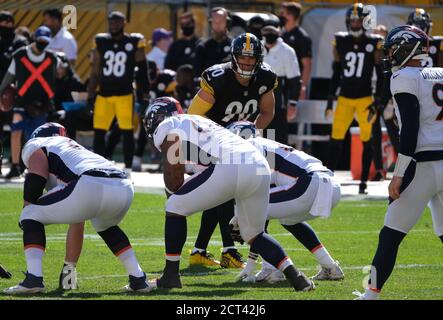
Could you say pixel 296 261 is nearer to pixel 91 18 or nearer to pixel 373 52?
pixel 373 52

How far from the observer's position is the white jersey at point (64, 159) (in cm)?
788

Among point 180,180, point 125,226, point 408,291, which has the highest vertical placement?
point 180,180

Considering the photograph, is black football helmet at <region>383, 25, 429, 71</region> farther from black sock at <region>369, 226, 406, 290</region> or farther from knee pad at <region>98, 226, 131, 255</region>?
knee pad at <region>98, 226, 131, 255</region>

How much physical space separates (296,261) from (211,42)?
17.2ft

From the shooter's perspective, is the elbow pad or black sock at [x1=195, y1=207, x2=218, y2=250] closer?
the elbow pad

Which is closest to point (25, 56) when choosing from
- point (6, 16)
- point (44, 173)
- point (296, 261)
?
point (6, 16)

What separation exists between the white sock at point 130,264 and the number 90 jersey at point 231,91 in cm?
196

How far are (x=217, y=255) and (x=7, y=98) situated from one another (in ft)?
19.4

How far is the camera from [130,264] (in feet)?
26.3

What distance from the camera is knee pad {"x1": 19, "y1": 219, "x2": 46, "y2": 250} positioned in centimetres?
781

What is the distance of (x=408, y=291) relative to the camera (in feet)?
26.5

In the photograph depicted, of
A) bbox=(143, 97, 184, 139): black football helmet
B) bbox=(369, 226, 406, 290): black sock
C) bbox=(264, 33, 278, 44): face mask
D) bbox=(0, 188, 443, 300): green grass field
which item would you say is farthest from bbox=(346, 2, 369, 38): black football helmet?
bbox=(369, 226, 406, 290): black sock

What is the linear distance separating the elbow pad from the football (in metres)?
7.65

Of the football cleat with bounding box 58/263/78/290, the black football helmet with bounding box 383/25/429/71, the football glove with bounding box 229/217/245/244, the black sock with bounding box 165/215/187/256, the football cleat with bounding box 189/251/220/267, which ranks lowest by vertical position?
the football cleat with bounding box 189/251/220/267
